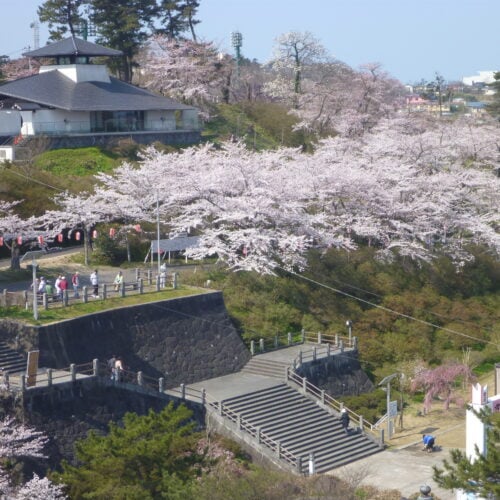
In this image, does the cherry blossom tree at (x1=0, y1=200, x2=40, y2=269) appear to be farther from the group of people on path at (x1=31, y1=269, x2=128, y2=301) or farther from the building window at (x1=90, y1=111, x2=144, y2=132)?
the building window at (x1=90, y1=111, x2=144, y2=132)

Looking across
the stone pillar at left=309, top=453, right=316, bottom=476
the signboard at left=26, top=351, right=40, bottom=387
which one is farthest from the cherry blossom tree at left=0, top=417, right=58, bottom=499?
the stone pillar at left=309, top=453, right=316, bottom=476

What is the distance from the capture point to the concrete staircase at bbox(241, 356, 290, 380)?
33.0 m

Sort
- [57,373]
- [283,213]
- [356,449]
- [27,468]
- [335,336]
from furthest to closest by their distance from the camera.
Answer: [283,213]
[335,336]
[356,449]
[57,373]
[27,468]

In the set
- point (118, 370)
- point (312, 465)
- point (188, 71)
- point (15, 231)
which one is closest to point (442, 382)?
point (312, 465)

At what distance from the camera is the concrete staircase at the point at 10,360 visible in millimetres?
27578

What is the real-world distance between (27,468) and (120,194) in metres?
18.2

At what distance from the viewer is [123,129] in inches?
2078

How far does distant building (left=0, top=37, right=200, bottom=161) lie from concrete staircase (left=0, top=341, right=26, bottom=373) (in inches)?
795

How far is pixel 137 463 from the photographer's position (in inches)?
851

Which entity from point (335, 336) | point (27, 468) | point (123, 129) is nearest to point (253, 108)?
point (123, 129)

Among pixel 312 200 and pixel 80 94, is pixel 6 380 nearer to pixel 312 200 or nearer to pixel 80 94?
pixel 312 200

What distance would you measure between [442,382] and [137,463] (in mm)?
14871

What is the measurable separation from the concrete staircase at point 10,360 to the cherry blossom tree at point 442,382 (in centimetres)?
1329

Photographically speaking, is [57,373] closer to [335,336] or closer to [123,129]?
[335,336]
